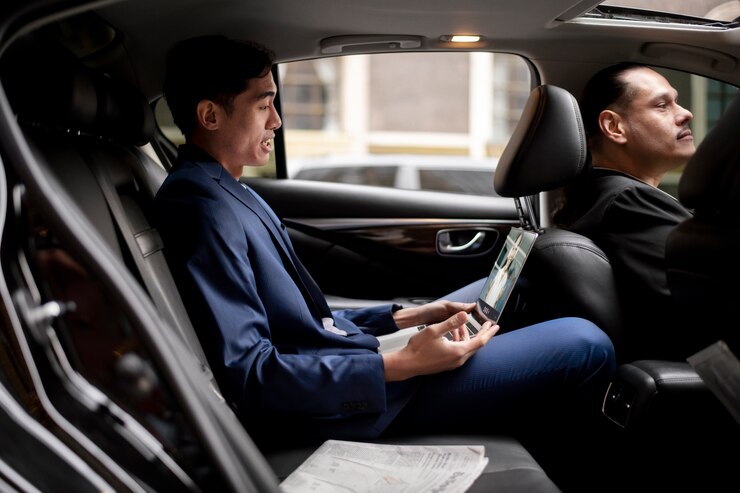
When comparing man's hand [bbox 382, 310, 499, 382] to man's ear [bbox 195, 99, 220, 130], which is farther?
man's ear [bbox 195, 99, 220, 130]

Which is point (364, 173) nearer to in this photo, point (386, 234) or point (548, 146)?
point (386, 234)

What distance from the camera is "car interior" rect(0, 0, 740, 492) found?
927 millimetres

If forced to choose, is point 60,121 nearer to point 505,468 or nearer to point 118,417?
point 118,417

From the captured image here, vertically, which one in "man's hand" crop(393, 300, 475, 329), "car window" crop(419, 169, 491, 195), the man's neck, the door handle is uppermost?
the man's neck

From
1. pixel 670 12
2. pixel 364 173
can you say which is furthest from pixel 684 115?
pixel 364 173

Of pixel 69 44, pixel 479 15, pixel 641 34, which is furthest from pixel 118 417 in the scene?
pixel 641 34

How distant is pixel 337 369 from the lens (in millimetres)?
1413

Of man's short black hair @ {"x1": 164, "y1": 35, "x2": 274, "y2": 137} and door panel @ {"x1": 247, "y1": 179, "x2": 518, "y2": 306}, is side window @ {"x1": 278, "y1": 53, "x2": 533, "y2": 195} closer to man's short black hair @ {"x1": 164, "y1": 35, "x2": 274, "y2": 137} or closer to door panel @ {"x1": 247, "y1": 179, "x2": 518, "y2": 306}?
door panel @ {"x1": 247, "y1": 179, "x2": 518, "y2": 306}

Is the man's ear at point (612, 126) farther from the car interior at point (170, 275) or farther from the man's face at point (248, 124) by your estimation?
the man's face at point (248, 124)

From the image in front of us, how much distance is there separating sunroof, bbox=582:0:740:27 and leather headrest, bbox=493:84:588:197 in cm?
38

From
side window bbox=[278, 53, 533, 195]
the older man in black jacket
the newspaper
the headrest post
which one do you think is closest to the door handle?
the headrest post

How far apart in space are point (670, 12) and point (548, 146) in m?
0.61

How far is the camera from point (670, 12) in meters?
2.19

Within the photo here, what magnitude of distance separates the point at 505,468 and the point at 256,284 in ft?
1.82
